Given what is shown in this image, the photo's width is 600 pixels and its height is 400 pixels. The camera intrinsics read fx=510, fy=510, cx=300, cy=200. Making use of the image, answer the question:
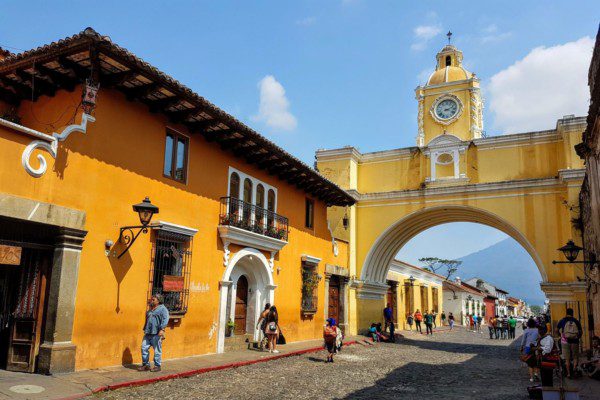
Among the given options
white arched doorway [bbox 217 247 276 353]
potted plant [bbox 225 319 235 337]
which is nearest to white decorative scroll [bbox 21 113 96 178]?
white arched doorway [bbox 217 247 276 353]

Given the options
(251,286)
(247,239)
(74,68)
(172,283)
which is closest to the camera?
(74,68)

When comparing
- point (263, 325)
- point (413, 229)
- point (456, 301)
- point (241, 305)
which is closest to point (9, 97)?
point (241, 305)

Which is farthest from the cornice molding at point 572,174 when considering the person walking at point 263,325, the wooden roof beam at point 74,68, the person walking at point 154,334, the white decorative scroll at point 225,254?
the wooden roof beam at point 74,68

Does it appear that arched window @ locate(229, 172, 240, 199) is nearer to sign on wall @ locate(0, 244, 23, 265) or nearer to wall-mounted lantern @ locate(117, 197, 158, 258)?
wall-mounted lantern @ locate(117, 197, 158, 258)

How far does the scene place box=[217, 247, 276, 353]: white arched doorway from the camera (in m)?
13.9

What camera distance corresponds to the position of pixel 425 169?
78.5ft

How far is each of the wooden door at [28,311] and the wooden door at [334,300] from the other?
43.0 ft

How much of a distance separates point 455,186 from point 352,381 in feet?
46.8

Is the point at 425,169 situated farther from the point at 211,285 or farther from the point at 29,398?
the point at 29,398

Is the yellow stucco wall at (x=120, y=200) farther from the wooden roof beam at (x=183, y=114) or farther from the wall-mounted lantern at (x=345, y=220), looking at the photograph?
the wall-mounted lantern at (x=345, y=220)

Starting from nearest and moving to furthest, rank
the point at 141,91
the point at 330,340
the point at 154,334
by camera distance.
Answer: the point at 154,334 < the point at 141,91 < the point at 330,340

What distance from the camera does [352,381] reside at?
1056 centimetres

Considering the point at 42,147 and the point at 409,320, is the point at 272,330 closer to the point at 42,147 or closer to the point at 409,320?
the point at 42,147

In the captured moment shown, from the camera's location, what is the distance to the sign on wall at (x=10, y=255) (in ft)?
27.1
